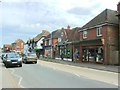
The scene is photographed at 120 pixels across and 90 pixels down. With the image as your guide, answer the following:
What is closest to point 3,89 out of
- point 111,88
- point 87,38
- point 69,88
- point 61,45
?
point 69,88

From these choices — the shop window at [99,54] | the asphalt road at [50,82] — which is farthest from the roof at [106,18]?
the asphalt road at [50,82]

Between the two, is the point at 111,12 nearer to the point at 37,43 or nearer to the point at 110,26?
the point at 110,26

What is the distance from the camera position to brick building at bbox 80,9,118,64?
32.8m

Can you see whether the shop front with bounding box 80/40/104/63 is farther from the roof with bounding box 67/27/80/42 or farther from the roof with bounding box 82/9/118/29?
the roof with bounding box 67/27/80/42

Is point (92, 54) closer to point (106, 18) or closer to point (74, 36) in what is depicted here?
point (106, 18)

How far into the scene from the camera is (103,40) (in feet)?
109

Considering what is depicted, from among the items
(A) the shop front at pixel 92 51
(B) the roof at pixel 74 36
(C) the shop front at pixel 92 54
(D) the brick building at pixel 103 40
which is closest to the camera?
(D) the brick building at pixel 103 40

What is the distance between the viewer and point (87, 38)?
38312 millimetres

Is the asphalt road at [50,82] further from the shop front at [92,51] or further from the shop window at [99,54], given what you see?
the shop front at [92,51]

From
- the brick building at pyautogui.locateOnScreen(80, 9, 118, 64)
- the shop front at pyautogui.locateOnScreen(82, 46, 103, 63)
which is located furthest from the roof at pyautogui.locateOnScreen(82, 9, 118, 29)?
the shop front at pyautogui.locateOnScreen(82, 46, 103, 63)

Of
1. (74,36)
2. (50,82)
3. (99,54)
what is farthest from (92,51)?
(50,82)

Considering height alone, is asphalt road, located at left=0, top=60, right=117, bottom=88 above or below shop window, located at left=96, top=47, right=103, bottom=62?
below

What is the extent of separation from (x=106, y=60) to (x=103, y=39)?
9.48 feet

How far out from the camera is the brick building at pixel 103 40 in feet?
108
